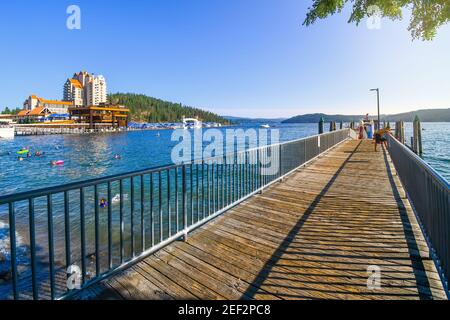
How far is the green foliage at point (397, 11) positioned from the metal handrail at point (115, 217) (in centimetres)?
374

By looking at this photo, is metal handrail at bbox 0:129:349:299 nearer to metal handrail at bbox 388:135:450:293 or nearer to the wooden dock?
the wooden dock

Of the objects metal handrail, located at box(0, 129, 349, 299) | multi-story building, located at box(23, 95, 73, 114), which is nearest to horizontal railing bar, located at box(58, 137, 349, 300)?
metal handrail, located at box(0, 129, 349, 299)

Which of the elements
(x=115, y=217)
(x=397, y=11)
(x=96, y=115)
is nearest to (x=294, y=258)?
(x=397, y=11)

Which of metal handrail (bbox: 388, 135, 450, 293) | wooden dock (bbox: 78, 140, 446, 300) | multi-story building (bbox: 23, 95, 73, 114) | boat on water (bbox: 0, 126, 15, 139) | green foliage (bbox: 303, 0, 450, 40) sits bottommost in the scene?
wooden dock (bbox: 78, 140, 446, 300)

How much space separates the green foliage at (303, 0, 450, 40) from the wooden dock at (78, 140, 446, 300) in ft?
14.2

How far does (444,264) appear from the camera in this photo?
122 inches

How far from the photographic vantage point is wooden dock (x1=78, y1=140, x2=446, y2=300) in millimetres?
3166

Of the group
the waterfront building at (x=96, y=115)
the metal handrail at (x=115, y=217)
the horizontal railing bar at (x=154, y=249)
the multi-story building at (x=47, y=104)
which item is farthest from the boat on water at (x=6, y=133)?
the multi-story building at (x=47, y=104)

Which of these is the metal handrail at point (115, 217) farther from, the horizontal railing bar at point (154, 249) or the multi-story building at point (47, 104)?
the multi-story building at point (47, 104)

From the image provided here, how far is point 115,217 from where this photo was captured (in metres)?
11.8

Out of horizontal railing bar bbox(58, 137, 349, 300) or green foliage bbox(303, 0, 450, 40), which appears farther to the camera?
green foliage bbox(303, 0, 450, 40)

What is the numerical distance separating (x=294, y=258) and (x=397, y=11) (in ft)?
22.2

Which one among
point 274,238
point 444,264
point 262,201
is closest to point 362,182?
point 262,201
